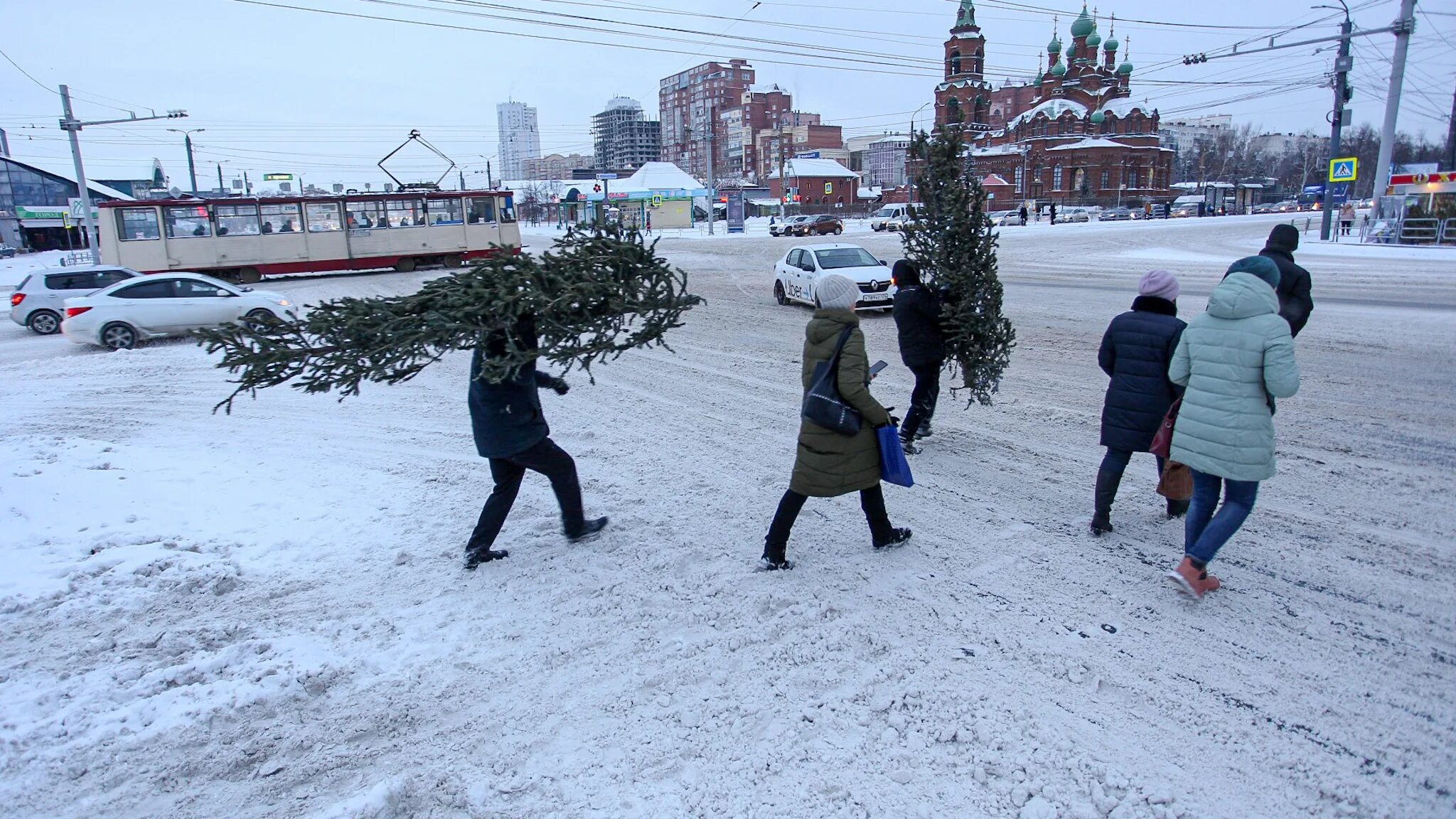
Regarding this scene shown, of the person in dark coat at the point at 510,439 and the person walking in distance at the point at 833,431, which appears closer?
the person walking in distance at the point at 833,431

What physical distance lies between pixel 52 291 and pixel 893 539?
2063 cm

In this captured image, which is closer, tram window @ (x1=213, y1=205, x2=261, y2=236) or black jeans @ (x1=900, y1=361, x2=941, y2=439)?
black jeans @ (x1=900, y1=361, x2=941, y2=439)

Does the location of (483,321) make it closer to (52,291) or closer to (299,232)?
(52,291)

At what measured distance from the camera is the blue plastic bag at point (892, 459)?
184 inches

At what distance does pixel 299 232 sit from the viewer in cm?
2734

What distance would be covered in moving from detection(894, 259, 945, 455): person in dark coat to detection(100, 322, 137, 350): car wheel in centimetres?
1452

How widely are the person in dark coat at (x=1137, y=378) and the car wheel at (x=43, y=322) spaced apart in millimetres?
21289

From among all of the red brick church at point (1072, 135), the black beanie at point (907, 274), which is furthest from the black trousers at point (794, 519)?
the red brick church at point (1072, 135)

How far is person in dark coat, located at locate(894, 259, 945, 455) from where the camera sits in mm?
6777

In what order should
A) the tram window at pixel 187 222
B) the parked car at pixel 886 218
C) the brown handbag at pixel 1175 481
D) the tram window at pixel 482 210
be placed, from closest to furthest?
1. the brown handbag at pixel 1175 481
2. the tram window at pixel 187 222
3. the tram window at pixel 482 210
4. the parked car at pixel 886 218

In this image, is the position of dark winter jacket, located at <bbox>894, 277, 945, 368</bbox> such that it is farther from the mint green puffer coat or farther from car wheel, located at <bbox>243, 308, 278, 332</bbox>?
car wheel, located at <bbox>243, 308, 278, 332</bbox>

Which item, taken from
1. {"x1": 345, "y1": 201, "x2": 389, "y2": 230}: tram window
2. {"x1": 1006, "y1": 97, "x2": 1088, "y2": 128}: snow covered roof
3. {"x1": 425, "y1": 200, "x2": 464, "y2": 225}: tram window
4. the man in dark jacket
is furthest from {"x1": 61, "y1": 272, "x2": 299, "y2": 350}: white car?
{"x1": 1006, "y1": 97, "x2": 1088, "y2": 128}: snow covered roof

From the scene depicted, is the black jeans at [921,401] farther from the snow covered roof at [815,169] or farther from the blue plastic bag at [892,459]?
the snow covered roof at [815,169]

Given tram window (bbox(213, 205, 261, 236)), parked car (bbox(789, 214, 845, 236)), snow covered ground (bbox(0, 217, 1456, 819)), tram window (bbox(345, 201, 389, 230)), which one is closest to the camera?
snow covered ground (bbox(0, 217, 1456, 819))
